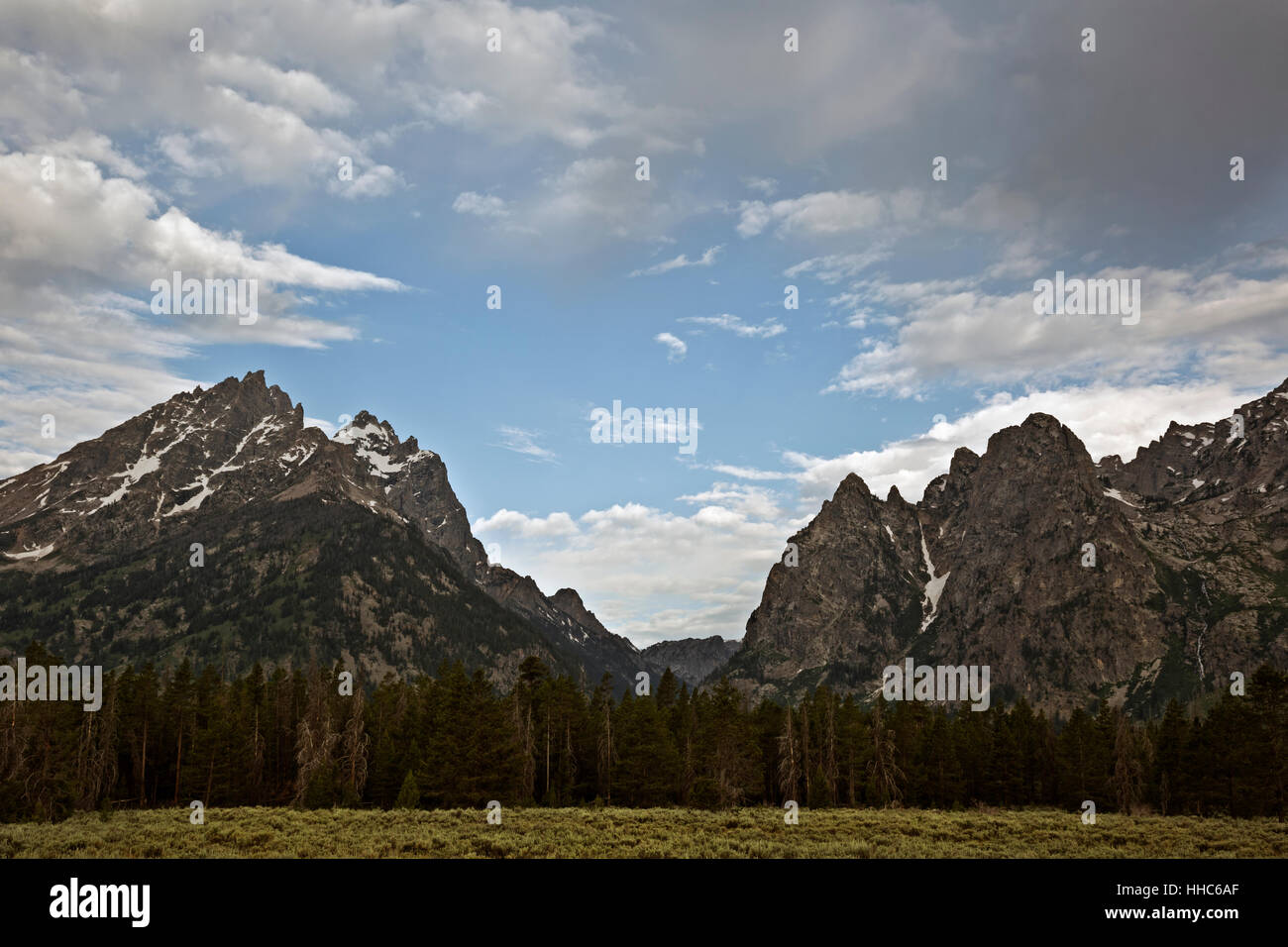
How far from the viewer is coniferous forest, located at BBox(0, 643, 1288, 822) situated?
61.2 m

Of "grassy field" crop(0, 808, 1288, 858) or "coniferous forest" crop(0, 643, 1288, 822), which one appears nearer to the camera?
"grassy field" crop(0, 808, 1288, 858)

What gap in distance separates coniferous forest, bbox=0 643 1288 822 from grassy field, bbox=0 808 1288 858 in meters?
9.44

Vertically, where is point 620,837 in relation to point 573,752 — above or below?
above

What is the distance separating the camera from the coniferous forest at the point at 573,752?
6125cm

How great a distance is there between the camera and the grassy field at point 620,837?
31750 mm

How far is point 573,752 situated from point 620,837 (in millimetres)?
41627

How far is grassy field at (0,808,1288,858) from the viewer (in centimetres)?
3175

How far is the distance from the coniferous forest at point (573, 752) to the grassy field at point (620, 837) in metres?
9.44

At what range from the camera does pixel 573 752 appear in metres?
77.6

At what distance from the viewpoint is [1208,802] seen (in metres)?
71.0

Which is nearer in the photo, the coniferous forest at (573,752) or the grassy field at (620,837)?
the grassy field at (620,837)

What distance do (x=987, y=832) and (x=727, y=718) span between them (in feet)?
113

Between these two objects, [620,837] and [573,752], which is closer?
[620,837]
